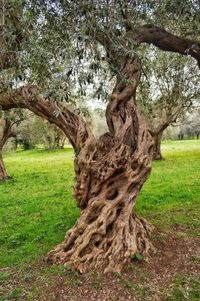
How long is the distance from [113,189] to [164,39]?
465cm

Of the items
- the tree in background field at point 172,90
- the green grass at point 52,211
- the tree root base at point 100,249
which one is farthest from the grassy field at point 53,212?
the tree in background field at point 172,90

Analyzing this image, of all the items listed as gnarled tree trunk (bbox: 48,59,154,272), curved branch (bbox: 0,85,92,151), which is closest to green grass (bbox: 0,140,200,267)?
gnarled tree trunk (bbox: 48,59,154,272)

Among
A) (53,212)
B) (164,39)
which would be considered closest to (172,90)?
(53,212)

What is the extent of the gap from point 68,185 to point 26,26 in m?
15.3

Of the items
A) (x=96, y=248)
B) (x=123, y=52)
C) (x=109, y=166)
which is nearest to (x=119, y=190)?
(x=109, y=166)

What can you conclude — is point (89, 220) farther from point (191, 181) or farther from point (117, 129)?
point (191, 181)

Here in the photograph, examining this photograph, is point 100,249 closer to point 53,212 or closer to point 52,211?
point 53,212

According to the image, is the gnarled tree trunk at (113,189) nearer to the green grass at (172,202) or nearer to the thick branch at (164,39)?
the thick branch at (164,39)

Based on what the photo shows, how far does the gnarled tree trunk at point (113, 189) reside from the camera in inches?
353

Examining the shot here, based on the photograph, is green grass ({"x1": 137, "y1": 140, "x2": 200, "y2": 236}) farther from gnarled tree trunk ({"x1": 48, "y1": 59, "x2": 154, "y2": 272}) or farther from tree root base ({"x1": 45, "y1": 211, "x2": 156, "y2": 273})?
tree root base ({"x1": 45, "y1": 211, "x2": 156, "y2": 273})

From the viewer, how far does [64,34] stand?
8.55 meters

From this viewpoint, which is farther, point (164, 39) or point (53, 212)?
point (53, 212)

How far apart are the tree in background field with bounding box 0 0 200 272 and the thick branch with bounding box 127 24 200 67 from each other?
0.09 feet

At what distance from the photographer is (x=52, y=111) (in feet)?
34.5
